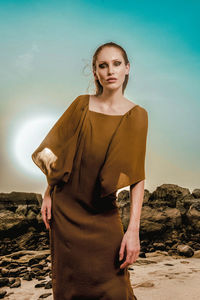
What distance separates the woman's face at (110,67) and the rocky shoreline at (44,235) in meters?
2.67

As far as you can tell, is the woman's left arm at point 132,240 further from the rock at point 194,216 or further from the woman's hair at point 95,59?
the rock at point 194,216

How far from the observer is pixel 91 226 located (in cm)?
209

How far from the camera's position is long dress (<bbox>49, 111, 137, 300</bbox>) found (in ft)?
6.75

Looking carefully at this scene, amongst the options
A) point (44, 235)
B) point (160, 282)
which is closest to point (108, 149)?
point (160, 282)

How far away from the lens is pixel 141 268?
14.6ft

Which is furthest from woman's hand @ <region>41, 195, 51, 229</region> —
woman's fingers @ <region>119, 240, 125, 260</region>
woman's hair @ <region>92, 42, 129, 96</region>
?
woman's hair @ <region>92, 42, 129, 96</region>

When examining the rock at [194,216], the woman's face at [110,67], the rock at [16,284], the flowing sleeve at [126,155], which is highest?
the woman's face at [110,67]

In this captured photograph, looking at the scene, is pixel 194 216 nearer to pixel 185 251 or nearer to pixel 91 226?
pixel 185 251

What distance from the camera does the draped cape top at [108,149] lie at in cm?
201

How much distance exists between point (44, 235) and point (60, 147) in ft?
16.4

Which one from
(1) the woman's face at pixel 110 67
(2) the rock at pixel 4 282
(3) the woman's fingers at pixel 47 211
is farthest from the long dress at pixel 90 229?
(2) the rock at pixel 4 282

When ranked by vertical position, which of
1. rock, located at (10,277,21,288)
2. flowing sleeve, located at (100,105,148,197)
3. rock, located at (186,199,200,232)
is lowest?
rock, located at (10,277,21,288)

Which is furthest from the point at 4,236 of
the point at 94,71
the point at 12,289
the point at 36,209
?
the point at 94,71

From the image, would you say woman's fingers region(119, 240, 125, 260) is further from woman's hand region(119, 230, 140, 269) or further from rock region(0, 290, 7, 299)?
rock region(0, 290, 7, 299)
